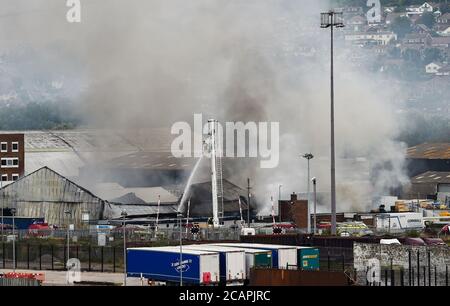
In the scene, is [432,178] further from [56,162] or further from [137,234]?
[137,234]

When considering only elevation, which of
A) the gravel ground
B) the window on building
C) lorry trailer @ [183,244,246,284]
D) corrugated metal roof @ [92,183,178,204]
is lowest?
the gravel ground

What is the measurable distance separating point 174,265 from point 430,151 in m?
72.5

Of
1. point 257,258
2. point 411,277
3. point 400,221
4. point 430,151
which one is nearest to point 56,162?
point 400,221

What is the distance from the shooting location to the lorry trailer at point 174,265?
167ft

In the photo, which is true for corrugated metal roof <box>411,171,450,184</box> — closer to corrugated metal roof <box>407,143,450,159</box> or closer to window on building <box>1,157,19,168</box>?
corrugated metal roof <box>407,143,450,159</box>

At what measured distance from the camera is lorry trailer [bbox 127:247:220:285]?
50.8m

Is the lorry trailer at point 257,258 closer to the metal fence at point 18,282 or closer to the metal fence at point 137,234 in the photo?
the metal fence at point 18,282

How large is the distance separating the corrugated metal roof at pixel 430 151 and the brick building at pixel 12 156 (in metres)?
33.1

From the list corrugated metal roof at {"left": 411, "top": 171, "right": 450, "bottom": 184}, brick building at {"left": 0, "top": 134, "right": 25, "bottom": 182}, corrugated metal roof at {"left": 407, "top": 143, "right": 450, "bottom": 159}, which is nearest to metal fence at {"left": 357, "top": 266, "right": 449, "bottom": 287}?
brick building at {"left": 0, "top": 134, "right": 25, "bottom": 182}

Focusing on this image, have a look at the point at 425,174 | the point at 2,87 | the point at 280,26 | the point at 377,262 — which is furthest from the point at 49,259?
the point at 280,26

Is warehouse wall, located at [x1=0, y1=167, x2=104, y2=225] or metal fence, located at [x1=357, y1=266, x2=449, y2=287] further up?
warehouse wall, located at [x1=0, y1=167, x2=104, y2=225]

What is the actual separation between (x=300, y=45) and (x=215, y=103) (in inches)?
3130

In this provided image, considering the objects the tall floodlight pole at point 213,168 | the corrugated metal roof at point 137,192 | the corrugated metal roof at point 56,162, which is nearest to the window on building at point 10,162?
the corrugated metal roof at point 56,162

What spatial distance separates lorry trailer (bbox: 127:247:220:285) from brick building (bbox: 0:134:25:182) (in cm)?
4657
